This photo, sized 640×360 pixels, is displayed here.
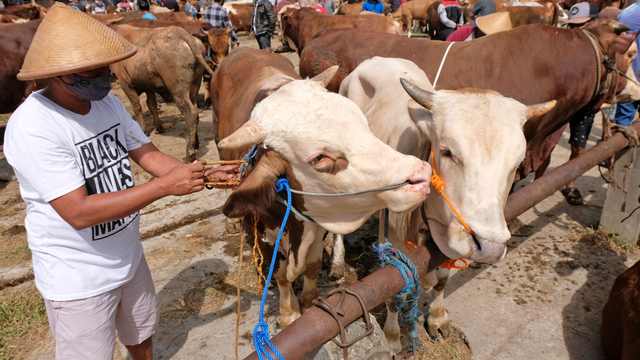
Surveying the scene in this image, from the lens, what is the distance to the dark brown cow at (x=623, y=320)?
7.06 ft

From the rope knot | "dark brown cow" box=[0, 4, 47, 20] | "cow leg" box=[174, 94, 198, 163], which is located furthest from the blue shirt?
"dark brown cow" box=[0, 4, 47, 20]

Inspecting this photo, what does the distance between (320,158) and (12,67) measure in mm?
6688

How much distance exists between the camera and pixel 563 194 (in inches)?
190

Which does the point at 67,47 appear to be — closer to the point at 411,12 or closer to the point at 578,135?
the point at 578,135

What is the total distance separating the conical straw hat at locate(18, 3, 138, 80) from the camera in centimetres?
154

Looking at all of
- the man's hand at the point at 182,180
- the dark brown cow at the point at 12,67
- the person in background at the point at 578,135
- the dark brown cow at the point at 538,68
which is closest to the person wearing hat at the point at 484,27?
the person in background at the point at 578,135

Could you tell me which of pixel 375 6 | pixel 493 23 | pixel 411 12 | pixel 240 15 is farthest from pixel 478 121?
pixel 240 15

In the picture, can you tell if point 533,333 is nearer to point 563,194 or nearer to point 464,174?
point 464,174

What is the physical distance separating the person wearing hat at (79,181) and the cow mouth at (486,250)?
1319mm

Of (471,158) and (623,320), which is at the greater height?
(471,158)

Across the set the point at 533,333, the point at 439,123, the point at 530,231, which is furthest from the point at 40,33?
the point at 530,231

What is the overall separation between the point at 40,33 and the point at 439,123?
198 centimetres

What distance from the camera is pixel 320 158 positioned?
68.7 inches

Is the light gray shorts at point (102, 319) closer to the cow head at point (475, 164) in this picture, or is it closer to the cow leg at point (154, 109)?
the cow head at point (475, 164)
